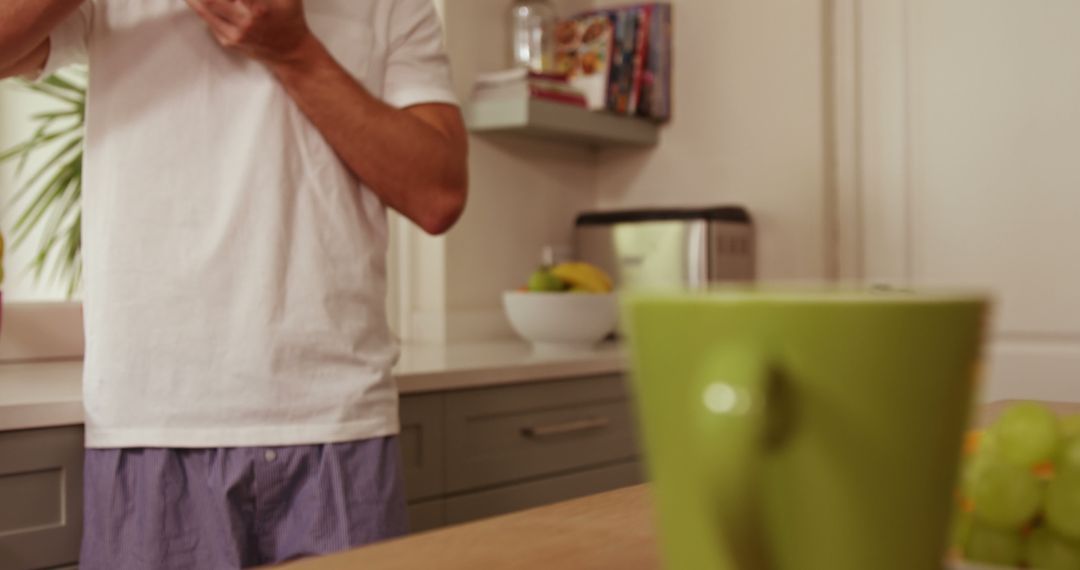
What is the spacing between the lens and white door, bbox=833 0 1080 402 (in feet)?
6.96

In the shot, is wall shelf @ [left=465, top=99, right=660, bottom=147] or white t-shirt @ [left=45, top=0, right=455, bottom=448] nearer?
white t-shirt @ [left=45, top=0, right=455, bottom=448]

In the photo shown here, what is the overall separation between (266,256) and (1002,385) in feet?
5.48

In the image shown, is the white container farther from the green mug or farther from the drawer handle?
the green mug

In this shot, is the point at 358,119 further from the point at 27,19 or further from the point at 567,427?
the point at 567,427

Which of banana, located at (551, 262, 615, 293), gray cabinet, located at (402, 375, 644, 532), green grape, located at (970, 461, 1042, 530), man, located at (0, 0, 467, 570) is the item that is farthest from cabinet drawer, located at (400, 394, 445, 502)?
green grape, located at (970, 461, 1042, 530)

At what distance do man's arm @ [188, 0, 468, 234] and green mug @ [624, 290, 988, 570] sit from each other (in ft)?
2.77

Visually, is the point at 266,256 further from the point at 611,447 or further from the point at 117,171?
the point at 611,447

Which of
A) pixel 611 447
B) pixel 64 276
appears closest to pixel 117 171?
pixel 611 447

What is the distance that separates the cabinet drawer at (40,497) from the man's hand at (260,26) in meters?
0.47

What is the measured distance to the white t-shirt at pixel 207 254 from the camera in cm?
102

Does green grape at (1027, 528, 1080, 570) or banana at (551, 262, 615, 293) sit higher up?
banana at (551, 262, 615, 293)

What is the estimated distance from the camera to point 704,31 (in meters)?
2.53

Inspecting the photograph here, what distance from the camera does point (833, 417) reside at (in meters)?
0.24

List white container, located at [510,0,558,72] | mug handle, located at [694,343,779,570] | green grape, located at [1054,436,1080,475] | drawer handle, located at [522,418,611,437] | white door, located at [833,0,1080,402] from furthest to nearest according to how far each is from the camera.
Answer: white container, located at [510,0,558,72] < white door, located at [833,0,1080,402] < drawer handle, located at [522,418,611,437] < green grape, located at [1054,436,1080,475] < mug handle, located at [694,343,779,570]
